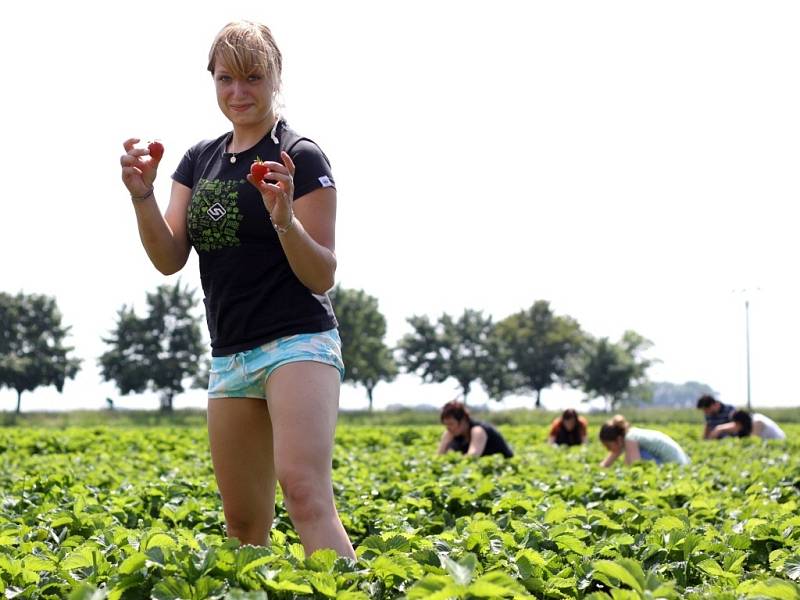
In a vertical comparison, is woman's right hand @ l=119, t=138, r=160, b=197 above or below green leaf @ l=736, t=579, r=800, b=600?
above

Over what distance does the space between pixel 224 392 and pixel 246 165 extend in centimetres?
84

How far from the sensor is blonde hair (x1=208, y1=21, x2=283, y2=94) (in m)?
3.38

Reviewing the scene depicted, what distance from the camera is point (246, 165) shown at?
11.5ft

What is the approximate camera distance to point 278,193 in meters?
3.05

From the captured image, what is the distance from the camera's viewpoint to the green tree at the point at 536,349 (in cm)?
7425

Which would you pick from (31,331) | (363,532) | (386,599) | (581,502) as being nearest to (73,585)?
(386,599)

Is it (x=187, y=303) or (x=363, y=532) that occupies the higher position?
(x=187, y=303)

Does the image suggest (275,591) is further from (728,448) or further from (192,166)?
(728,448)

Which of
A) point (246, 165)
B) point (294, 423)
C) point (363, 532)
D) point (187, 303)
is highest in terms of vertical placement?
point (187, 303)

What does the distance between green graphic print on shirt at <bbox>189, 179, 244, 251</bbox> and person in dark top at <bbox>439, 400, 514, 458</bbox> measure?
706 cm

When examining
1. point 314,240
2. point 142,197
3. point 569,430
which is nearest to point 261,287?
point 314,240

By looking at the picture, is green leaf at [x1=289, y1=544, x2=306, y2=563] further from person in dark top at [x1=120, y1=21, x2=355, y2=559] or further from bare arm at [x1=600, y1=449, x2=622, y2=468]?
bare arm at [x1=600, y1=449, x2=622, y2=468]

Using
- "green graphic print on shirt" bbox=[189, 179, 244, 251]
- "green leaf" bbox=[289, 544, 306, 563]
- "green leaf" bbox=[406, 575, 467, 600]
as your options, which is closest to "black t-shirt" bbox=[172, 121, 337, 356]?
"green graphic print on shirt" bbox=[189, 179, 244, 251]

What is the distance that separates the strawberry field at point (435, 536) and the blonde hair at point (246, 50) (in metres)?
1.67
